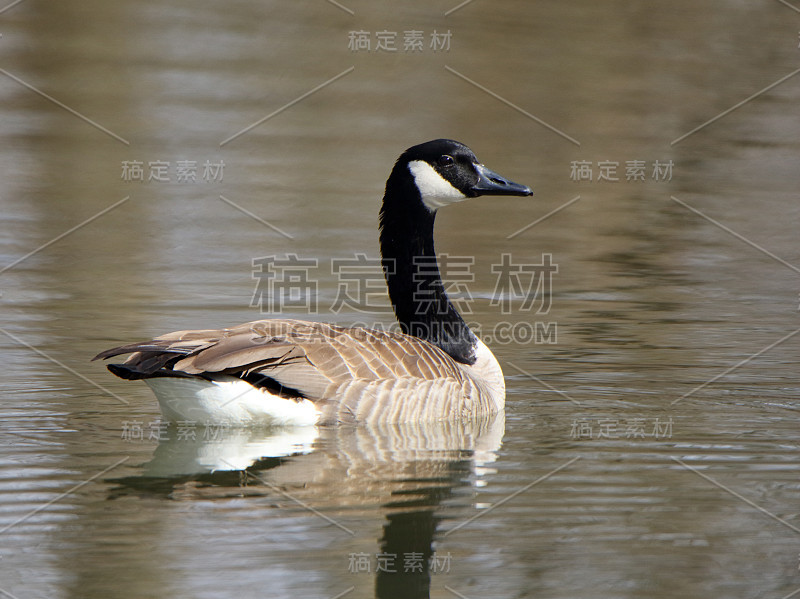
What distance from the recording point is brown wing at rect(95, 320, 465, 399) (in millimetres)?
7602

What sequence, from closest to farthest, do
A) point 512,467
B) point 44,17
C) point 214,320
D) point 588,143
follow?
point 512,467
point 214,320
point 588,143
point 44,17

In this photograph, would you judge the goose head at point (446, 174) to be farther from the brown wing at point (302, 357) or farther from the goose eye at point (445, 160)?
the brown wing at point (302, 357)

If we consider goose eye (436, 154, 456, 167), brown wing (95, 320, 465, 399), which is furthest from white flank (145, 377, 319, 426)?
goose eye (436, 154, 456, 167)

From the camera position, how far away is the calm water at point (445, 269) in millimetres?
6230

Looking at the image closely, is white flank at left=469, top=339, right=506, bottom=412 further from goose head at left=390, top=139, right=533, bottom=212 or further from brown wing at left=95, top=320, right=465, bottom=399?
goose head at left=390, top=139, right=533, bottom=212

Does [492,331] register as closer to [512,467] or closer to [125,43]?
Answer: [512,467]

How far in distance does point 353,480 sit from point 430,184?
288 centimetres

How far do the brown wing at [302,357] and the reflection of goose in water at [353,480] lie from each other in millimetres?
335

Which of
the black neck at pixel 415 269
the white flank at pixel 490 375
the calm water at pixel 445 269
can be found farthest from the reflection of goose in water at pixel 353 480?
the black neck at pixel 415 269

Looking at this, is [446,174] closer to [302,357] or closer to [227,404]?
[302,357]

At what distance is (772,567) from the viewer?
20.2ft

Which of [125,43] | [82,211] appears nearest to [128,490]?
[82,211]

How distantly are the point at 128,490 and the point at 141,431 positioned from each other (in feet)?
4.25

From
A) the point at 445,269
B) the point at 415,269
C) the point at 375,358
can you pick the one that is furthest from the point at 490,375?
the point at 445,269
